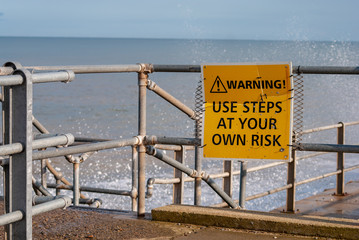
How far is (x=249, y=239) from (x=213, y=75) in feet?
3.70

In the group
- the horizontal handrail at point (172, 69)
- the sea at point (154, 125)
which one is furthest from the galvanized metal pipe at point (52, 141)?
the sea at point (154, 125)

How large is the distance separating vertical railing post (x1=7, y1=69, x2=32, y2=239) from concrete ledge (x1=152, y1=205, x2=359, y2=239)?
6.55ft

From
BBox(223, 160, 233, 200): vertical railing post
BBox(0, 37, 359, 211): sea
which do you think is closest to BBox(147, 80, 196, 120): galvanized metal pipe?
BBox(223, 160, 233, 200): vertical railing post

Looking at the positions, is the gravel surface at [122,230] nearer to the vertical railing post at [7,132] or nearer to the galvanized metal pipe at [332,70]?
the galvanized metal pipe at [332,70]

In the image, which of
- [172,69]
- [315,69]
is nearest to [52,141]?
[172,69]

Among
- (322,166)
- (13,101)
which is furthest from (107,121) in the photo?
(13,101)

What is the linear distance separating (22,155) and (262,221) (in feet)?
6.98

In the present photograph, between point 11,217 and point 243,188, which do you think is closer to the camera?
point 11,217

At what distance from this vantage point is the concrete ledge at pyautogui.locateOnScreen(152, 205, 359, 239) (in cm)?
429

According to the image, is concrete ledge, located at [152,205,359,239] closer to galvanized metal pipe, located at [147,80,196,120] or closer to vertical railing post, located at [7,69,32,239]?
galvanized metal pipe, located at [147,80,196,120]

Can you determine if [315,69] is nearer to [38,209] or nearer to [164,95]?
[164,95]

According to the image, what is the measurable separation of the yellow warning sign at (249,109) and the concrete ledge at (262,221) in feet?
1.28

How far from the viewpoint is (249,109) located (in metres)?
4.59

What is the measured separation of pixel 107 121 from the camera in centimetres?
3238
